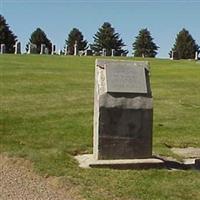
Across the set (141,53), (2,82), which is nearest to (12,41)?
(141,53)

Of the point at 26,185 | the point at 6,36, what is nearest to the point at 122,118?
the point at 26,185

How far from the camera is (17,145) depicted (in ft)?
29.2

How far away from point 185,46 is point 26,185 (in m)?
73.7

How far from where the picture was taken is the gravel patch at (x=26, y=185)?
21.1 feet

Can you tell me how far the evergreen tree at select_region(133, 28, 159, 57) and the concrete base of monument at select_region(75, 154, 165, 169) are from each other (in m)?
73.3

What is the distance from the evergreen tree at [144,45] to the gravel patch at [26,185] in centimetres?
7377

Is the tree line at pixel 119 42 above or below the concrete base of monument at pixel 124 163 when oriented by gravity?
→ above

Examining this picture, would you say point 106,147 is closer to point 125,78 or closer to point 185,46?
point 125,78

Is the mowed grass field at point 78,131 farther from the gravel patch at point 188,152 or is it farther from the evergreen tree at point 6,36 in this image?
the evergreen tree at point 6,36

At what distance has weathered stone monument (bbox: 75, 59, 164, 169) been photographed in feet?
26.2

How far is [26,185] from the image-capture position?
6910mm

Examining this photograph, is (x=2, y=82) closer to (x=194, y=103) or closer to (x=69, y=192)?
(x=194, y=103)

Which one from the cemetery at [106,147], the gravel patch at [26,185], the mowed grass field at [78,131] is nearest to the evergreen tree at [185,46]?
the mowed grass field at [78,131]

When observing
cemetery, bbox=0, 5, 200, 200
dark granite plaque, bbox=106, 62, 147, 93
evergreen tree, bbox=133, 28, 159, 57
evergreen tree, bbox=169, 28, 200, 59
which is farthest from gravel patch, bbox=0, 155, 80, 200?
evergreen tree, bbox=133, 28, 159, 57
